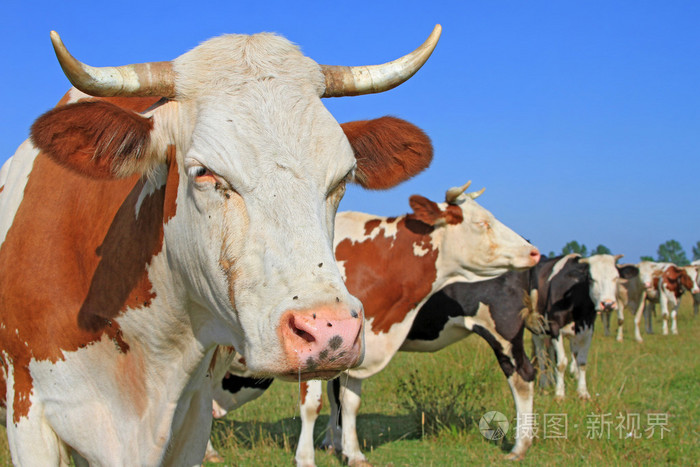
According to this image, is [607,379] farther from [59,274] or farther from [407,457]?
[59,274]

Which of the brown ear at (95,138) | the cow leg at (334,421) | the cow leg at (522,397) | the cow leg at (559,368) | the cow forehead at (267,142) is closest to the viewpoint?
the cow forehead at (267,142)

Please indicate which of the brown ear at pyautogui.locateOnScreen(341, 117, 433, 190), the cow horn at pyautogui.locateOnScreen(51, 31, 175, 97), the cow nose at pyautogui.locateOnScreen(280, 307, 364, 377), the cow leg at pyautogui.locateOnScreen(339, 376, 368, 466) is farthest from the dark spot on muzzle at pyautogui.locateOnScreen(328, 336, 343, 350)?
the cow leg at pyautogui.locateOnScreen(339, 376, 368, 466)

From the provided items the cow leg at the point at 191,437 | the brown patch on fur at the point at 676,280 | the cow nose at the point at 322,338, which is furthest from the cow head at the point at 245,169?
the brown patch on fur at the point at 676,280

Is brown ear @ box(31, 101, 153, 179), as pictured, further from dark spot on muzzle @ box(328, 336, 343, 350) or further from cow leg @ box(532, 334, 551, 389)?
cow leg @ box(532, 334, 551, 389)

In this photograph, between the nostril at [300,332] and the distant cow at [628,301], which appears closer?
the nostril at [300,332]

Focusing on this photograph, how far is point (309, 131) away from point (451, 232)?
17.4 feet

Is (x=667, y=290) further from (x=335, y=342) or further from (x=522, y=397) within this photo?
(x=335, y=342)

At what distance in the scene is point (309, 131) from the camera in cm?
233

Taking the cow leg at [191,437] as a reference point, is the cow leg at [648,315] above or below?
above

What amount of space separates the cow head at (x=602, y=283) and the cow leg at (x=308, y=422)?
733 centimetres

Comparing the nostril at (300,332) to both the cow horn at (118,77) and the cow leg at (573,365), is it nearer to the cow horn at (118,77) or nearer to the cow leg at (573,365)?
the cow horn at (118,77)

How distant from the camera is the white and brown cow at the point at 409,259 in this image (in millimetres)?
7145

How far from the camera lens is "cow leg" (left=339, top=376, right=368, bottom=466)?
6.62 metres

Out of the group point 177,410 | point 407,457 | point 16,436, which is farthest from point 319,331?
point 407,457
